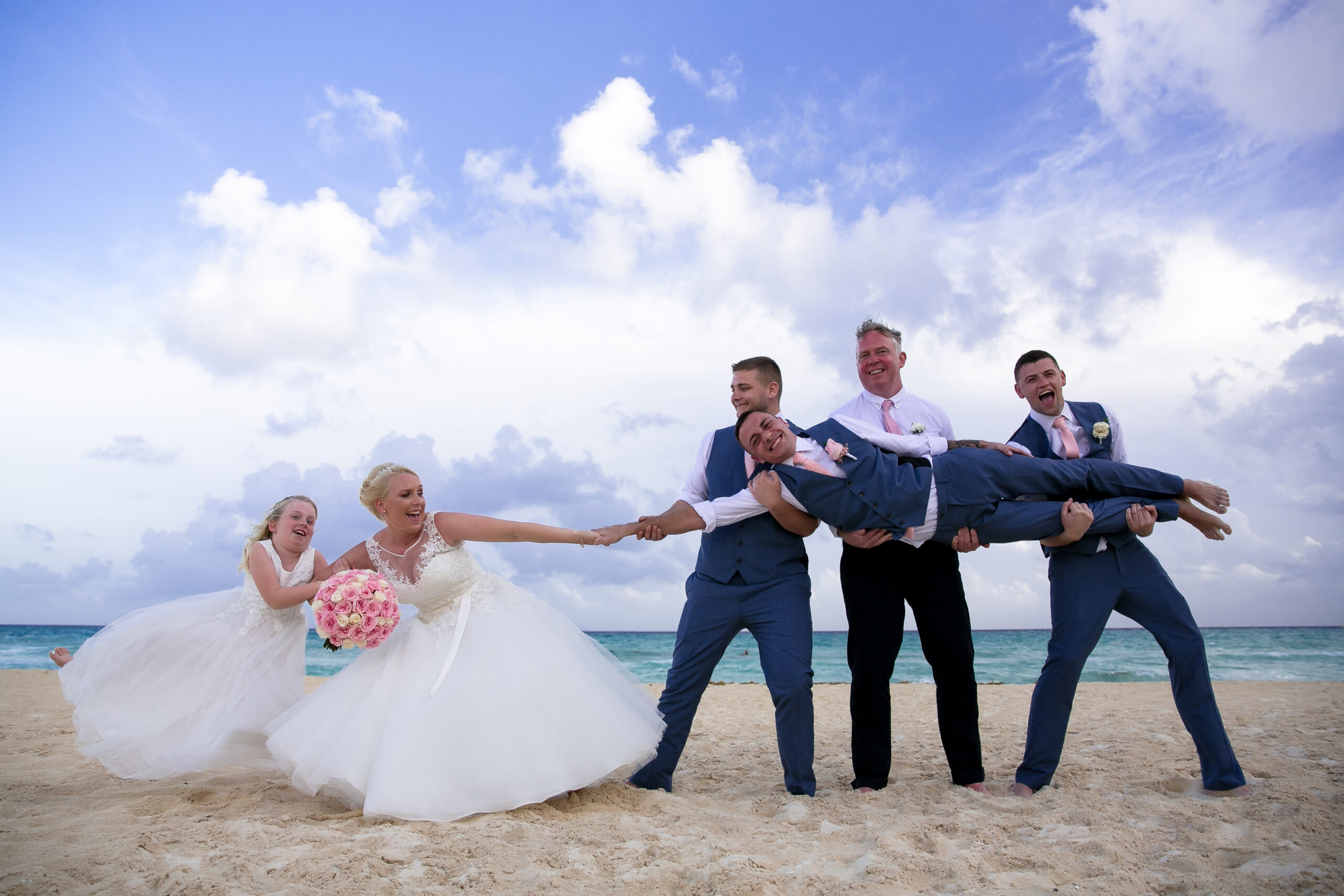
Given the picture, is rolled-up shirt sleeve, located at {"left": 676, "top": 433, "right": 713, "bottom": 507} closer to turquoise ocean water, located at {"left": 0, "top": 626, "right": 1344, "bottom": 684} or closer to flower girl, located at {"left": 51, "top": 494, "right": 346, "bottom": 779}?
flower girl, located at {"left": 51, "top": 494, "right": 346, "bottom": 779}

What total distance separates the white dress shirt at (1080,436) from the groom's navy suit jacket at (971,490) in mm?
243

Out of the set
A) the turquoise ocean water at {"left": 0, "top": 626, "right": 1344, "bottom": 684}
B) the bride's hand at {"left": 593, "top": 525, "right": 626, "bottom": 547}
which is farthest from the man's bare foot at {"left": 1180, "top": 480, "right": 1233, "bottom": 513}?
the turquoise ocean water at {"left": 0, "top": 626, "right": 1344, "bottom": 684}

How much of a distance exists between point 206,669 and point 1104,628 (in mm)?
5489

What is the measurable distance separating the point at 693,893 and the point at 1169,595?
10.1 ft

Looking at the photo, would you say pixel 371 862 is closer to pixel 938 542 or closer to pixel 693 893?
pixel 693 893

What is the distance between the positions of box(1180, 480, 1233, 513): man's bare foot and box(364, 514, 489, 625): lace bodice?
405 centimetres

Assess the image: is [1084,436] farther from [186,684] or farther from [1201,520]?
[186,684]

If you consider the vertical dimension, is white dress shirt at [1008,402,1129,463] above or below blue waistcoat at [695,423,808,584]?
above

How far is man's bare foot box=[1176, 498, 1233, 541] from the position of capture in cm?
412

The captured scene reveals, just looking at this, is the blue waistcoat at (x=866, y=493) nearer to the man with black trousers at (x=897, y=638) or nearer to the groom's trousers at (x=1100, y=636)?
the man with black trousers at (x=897, y=638)

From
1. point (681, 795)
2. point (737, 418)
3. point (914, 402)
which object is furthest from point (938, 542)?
point (681, 795)

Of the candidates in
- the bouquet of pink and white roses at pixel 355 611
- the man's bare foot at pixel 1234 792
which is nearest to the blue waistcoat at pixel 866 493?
the man's bare foot at pixel 1234 792

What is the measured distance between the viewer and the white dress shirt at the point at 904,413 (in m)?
4.71

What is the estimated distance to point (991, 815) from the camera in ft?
12.1
